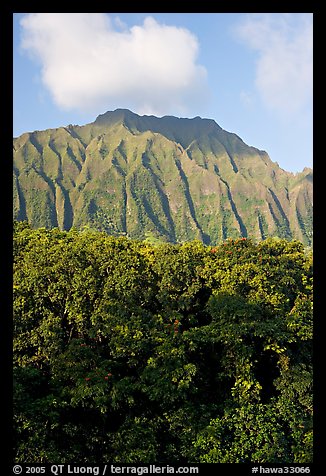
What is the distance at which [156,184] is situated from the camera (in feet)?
259

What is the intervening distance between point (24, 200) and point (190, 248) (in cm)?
6153

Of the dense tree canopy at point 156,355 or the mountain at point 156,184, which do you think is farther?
the mountain at point 156,184

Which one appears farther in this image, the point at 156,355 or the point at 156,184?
the point at 156,184

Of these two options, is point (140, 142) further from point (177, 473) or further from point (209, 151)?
point (177, 473)

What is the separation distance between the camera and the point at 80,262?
7.09 metres

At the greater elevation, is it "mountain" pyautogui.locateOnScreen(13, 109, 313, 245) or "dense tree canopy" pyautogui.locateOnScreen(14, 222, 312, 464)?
"mountain" pyautogui.locateOnScreen(13, 109, 313, 245)

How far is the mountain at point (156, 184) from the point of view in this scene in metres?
66.9

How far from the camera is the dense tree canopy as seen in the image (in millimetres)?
4941

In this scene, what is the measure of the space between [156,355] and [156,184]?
242ft

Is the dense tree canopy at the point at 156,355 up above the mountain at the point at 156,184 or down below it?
below

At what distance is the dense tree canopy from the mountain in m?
53.2

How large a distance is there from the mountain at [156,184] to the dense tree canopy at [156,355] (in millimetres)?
53215

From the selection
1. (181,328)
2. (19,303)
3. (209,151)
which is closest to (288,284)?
(181,328)

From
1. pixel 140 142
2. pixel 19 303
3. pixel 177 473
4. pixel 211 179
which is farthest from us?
pixel 140 142
